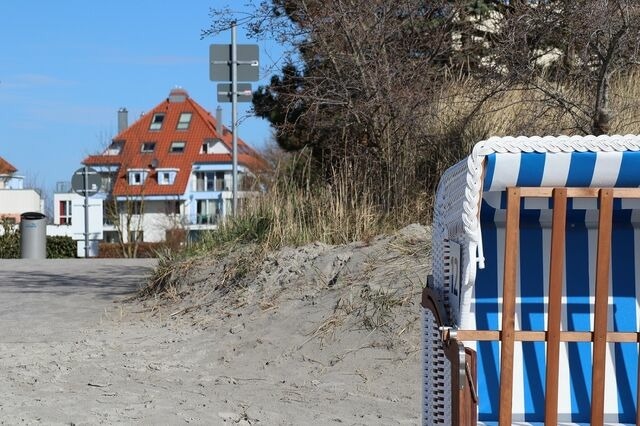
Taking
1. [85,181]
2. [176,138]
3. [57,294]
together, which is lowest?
[57,294]

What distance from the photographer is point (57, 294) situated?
1214 centimetres

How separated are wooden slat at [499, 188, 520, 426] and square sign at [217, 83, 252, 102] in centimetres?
1361

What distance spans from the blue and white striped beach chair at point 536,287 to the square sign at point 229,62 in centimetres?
1294

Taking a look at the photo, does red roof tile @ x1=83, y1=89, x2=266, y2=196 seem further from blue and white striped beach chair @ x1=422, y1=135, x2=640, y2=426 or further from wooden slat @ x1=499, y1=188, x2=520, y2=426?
wooden slat @ x1=499, y1=188, x2=520, y2=426

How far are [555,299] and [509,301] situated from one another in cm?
17

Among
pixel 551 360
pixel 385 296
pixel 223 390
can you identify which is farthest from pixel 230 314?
pixel 551 360

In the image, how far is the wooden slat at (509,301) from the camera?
11.4 ft

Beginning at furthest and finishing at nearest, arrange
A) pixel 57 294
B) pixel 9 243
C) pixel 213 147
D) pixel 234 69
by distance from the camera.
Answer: pixel 213 147 → pixel 9 243 → pixel 234 69 → pixel 57 294

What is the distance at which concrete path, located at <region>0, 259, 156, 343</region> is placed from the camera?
9469 millimetres

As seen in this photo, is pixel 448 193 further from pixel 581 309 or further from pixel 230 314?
pixel 230 314

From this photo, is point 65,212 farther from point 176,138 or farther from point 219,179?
point 219,179

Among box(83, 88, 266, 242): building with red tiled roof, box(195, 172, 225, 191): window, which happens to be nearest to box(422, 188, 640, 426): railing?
box(83, 88, 266, 242): building with red tiled roof

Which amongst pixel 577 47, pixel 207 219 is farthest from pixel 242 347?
pixel 207 219

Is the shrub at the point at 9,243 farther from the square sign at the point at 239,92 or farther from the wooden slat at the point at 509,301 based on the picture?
the wooden slat at the point at 509,301
